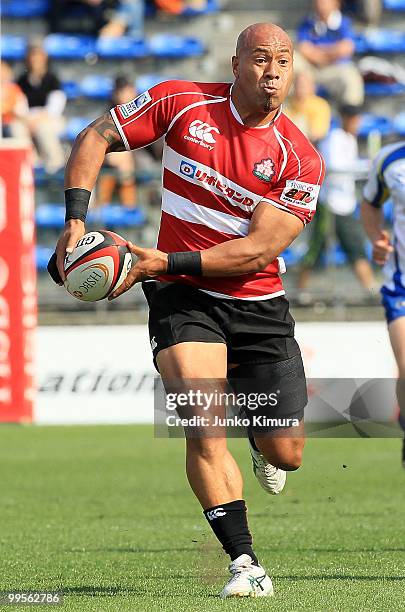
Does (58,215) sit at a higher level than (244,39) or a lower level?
lower

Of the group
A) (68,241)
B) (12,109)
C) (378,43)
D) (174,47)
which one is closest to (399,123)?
(378,43)

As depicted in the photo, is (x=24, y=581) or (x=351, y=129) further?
(x=351, y=129)

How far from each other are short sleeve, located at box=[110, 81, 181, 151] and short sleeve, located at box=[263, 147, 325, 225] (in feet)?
2.02

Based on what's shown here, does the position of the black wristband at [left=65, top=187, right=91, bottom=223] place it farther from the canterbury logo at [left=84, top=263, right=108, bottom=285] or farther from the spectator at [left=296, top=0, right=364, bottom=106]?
the spectator at [left=296, top=0, right=364, bottom=106]

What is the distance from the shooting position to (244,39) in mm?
5984

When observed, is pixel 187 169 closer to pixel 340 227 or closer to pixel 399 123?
pixel 340 227

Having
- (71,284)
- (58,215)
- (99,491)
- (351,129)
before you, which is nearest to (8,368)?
(58,215)

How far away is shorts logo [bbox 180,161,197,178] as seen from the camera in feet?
19.9

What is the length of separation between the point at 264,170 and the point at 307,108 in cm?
1117

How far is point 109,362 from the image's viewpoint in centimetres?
1486

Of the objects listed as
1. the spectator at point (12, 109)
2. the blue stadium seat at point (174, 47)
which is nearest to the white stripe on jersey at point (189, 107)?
the spectator at point (12, 109)

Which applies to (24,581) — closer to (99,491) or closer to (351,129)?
(99,491)

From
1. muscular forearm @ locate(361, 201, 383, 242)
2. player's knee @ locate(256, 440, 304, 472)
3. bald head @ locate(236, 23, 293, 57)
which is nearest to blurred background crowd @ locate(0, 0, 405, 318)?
muscular forearm @ locate(361, 201, 383, 242)

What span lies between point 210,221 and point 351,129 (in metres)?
10.6
